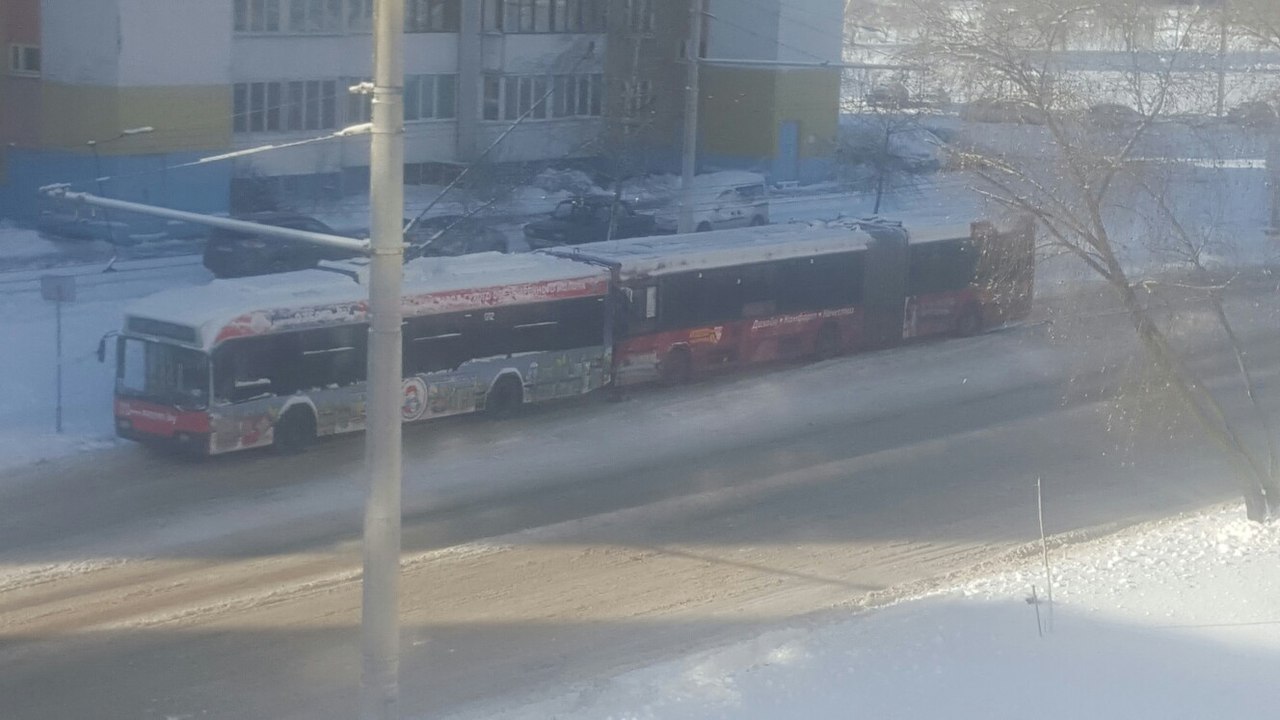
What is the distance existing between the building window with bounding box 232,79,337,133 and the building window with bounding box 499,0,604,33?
17.5ft

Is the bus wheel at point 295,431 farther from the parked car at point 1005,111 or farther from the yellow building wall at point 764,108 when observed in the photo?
the yellow building wall at point 764,108

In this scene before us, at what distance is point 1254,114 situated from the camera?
14.4m

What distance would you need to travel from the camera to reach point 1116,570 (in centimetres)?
1156

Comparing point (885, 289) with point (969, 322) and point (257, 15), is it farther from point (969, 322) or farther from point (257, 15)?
point (257, 15)

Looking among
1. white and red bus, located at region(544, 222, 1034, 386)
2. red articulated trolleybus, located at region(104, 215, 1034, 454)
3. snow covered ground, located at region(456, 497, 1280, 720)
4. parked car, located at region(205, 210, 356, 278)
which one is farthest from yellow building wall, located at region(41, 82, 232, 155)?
snow covered ground, located at region(456, 497, 1280, 720)

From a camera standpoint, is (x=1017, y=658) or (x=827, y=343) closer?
(x=1017, y=658)

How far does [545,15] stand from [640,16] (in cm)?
328

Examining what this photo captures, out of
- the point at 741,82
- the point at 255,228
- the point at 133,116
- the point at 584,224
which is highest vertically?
the point at 741,82

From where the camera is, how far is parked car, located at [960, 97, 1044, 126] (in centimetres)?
1272

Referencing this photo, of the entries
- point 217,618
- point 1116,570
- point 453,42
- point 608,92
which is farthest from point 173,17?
point 1116,570

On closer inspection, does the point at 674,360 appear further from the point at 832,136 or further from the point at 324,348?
the point at 832,136

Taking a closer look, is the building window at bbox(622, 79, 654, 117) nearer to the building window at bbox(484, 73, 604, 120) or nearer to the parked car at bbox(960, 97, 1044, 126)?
the building window at bbox(484, 73, 604, 120)

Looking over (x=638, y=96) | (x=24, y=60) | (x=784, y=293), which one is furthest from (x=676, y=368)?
(x=638, y=96)

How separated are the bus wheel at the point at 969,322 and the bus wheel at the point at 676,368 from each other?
20.5ft
